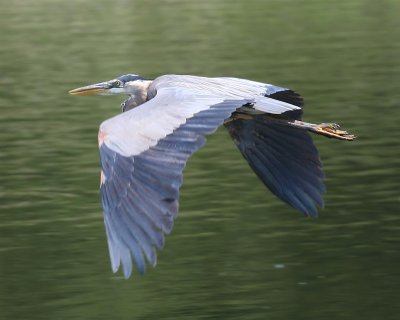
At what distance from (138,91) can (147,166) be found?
2.26 meters

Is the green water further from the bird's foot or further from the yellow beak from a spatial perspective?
the yellow beak

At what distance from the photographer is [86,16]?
24.7 metres

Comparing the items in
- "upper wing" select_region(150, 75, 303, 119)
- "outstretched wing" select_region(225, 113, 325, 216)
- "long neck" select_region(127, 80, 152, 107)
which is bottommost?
"outstretched wing" select_region(225, 113, 325, 216)

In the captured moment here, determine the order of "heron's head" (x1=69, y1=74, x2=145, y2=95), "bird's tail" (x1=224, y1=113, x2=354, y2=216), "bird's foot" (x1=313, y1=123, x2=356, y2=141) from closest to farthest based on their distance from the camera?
"bird's foot" (x1=313, y1=123, x2=356, y2=141)
"bird's tail" (x1=224, y1=113, x2=354, y2=216)
"heron's head" (x1=69, y1=74, x2=145, y2=95)

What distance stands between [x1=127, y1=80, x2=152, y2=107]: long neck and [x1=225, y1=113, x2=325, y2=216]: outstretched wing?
0.70 metres

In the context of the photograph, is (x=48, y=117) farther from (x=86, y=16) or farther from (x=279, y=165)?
(x=86, y=16)

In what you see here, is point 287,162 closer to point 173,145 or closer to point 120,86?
point 120,86

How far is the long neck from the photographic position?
28.4ft

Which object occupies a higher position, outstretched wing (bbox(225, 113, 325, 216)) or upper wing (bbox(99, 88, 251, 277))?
upper wing (bbox(99, 88, 251, 277))

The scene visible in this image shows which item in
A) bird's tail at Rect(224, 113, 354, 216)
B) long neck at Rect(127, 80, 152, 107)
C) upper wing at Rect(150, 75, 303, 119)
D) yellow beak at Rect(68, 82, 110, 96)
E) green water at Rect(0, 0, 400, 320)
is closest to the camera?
upper wing at Rect(150, 75, 303, 119)

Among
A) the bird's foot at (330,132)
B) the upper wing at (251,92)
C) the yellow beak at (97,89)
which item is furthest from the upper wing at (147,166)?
the yellow beak at (97,89)

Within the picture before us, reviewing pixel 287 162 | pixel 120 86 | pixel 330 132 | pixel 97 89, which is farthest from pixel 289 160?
pixel 97 89

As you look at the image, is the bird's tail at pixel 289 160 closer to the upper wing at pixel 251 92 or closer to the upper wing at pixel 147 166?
the upper wing at pixel 251 92

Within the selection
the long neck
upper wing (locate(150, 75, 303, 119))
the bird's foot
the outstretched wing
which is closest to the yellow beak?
the long neck
